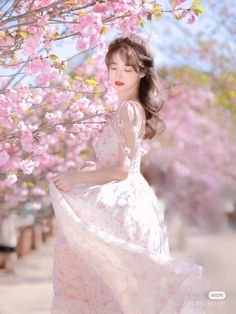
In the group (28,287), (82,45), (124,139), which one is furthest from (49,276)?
(124,139)

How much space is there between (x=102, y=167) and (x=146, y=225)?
40 centimetres

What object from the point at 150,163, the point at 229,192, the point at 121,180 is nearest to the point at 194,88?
the point at 150,163

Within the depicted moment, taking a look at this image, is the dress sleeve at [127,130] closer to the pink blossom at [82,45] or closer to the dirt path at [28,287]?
the pink blossom at [82,45]

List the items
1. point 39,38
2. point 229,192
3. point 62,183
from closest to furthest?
1. point 62,183
2. point 39,38
3. point 229,192

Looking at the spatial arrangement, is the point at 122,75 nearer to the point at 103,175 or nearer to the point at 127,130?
the point at 127,130

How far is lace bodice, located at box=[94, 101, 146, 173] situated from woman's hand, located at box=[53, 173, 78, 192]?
23 cm

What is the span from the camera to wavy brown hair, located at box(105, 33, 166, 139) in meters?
3.71

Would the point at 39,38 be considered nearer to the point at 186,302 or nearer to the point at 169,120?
the point at 186,302

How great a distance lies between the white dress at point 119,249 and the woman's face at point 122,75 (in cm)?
16

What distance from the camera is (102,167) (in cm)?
365

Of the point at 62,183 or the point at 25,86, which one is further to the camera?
the point at 25,86

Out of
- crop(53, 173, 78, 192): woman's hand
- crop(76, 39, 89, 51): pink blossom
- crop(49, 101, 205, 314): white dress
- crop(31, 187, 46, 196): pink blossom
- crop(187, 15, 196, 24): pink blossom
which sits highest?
crop(187, 15, 196, 24): pink blossom

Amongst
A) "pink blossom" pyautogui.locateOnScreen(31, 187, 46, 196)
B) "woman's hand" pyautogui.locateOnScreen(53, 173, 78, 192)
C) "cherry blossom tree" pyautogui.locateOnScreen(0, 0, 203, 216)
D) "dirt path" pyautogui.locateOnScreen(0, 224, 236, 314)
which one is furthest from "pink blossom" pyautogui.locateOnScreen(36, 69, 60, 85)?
"pink blossom" pyautogui.locateOnScreen(31, 187, 46, 196)

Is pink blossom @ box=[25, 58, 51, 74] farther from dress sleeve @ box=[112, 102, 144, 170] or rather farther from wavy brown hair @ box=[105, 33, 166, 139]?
dress sleeve @ box=[112, 102, 144, 170]
